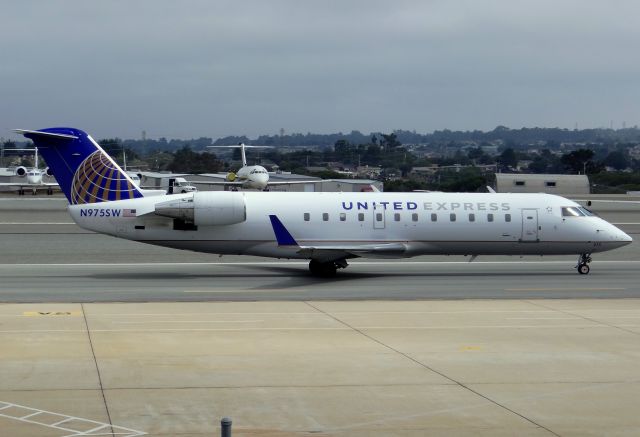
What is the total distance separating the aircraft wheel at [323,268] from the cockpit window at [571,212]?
830cm

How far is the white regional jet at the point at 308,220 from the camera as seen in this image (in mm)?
32781

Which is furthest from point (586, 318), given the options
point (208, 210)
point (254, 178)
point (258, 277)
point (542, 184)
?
point (542, 184)

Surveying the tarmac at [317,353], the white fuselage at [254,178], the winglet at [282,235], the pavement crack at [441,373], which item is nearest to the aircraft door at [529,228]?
the tarmac at [317,353]

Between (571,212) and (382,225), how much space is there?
680 centimetres

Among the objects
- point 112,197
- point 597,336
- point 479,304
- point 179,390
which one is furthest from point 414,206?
point 179,390

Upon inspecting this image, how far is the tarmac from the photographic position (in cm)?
1411

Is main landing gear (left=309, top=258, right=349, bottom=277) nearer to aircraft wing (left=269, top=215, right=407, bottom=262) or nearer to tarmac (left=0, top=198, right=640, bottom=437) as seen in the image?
aircraft wing (left=269, top=215, right=407, bottom=262)

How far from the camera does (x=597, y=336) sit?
21.4 meters

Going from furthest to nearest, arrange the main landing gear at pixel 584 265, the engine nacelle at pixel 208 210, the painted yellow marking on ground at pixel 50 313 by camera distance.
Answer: the main landing gear at pixel 584 265, the engine nacelle at pixel 208 210, the painted yellow marking on ground at pixel 50 313

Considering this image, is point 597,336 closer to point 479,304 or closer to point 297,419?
point 479,304

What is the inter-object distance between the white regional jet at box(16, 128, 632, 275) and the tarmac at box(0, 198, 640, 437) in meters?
1.16

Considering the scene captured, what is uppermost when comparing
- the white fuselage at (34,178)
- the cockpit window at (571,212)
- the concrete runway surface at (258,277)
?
the cockpit window at (571,212)

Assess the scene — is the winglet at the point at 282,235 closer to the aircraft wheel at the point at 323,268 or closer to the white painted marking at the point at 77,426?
the aircraft wheel at the point at 323,268

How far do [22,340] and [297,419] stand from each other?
321 inches
